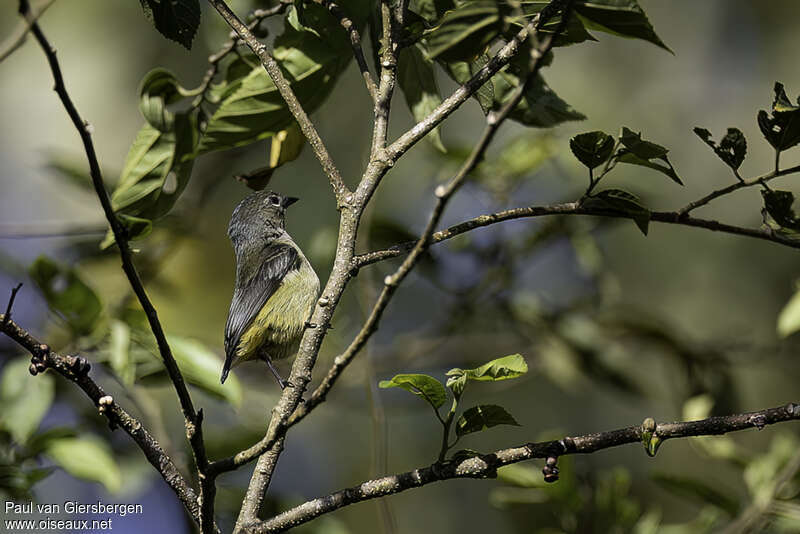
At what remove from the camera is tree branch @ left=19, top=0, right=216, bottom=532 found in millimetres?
1179

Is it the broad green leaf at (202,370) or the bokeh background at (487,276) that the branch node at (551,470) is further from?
the broad green leaf at (202,370)

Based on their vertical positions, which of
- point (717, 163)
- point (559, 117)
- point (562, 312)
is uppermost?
point (717, 163)

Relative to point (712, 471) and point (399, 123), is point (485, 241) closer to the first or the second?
point (399, 123)

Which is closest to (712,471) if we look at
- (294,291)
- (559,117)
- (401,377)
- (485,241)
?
(485,241)

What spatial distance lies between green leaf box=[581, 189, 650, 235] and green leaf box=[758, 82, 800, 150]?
352 mm

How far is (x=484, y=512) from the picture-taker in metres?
6.46

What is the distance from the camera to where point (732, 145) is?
1777 mm

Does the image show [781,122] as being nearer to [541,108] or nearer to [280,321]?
[541,108]

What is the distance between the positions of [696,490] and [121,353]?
1.96 metres

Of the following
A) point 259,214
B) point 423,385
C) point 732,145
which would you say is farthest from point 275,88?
point 259,214

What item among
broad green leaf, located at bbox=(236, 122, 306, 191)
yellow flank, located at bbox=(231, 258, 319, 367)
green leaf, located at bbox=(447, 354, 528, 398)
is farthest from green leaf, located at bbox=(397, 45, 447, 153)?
yellow flank, located at bbox=(231, 258, 319, 367)

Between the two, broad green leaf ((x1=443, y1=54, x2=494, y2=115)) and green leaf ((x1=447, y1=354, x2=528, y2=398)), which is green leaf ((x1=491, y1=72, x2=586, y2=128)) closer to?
broad green leaf ((x1=443, y1=54, x2=494, y2=115))

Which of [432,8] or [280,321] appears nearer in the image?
[432,8]

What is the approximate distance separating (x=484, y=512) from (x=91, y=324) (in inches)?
180
